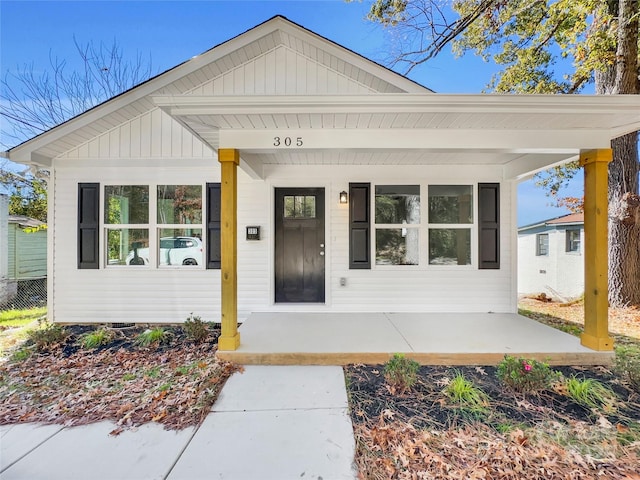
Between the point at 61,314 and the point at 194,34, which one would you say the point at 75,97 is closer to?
the point at 194,34

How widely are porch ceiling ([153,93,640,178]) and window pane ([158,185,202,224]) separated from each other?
1.72 metres

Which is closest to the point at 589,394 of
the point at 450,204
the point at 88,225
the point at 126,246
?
the point at 450,204

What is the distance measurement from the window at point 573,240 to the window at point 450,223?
24.4ft

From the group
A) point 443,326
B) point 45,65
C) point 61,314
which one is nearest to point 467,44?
point 443,326

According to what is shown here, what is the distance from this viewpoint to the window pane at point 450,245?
5.13 meters

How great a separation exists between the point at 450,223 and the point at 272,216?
3064 mm

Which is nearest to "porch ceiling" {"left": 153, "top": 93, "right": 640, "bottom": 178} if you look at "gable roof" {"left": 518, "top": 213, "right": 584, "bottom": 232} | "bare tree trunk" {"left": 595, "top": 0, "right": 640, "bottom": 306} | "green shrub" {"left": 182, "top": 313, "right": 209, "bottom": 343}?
"green shrub" {"left": 182, "top": 313, "right": 209, "bottom": 343}

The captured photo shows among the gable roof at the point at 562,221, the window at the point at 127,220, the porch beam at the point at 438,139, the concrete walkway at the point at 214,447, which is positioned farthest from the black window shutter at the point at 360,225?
the gable roof at the point at 562,221

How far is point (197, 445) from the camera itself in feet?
6.84

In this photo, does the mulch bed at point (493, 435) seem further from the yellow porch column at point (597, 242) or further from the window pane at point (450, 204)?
the window pane at point (450, 204)

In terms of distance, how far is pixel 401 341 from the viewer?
144 inches

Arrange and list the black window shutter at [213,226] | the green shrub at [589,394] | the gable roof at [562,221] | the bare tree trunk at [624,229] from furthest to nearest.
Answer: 1. the gable roof at [562,221]
2. the bare tree trunk at [624,229]
3. the black window shutter at [213,226]
4. the green shrub at [589,394]

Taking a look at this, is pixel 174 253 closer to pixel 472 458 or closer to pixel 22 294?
pixel 472 458

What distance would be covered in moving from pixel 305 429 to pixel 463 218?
14.1ft
